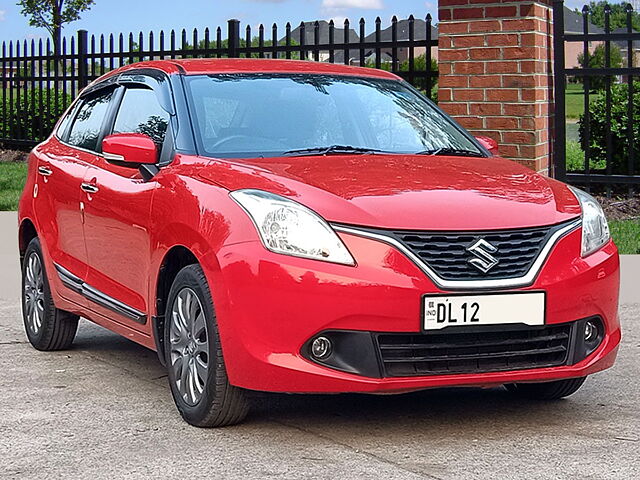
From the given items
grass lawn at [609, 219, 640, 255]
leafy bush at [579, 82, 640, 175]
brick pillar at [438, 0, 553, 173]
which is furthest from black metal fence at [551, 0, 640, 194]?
grass lawn at [609, 219, 640, 255]

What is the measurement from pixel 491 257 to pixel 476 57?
6.81 m

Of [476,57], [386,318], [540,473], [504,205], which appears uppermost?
[476,57]

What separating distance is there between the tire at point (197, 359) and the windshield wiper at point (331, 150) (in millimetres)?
864

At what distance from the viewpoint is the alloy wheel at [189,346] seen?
17.3ft

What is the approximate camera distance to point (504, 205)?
5.14m

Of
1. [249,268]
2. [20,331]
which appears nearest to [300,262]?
[249,268]

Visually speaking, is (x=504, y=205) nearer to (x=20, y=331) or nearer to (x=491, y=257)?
(x=491, y=257)

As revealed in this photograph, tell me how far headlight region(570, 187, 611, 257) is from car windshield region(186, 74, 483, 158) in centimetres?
88

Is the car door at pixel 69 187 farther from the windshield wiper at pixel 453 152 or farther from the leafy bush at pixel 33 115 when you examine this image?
the leafy bush at pixel 33 115

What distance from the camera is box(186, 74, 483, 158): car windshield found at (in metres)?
5.94

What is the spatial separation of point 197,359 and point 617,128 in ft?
32.0

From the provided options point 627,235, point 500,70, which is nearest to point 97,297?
point 500,70

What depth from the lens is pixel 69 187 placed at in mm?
6805

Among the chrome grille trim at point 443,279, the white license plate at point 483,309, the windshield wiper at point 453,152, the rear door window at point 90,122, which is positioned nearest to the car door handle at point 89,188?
the rear door window at point 90,122
